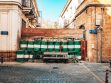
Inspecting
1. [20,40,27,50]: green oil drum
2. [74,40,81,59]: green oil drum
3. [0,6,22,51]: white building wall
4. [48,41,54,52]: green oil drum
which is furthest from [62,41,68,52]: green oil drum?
[0,6,22,51]: white building wall

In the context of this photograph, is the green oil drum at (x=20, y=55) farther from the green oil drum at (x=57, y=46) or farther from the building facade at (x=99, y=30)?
the building facade at (x=99, y=30)

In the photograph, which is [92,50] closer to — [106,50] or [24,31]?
[106,50]

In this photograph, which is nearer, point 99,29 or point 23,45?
point 99,29

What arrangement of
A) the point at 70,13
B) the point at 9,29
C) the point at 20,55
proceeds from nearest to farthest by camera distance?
the point at 20,55 < the point at 9,29 < the point at 70,13

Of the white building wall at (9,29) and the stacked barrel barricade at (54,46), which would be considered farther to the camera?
the stacked barrel barricade at (54,46)

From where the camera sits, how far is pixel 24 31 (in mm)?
29422

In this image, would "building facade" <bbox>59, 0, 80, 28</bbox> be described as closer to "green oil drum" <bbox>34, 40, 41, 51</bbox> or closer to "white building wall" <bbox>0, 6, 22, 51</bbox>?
"green oil drum" <bbox>34, 40, 41, 51</bbox>

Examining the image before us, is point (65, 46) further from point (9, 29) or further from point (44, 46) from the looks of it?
point (9, 29)

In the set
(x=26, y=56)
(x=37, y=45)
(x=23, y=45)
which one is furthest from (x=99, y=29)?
(x=23, y=45)

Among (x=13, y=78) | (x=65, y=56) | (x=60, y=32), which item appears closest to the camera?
(x=13, y=78)

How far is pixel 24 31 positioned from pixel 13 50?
291cm

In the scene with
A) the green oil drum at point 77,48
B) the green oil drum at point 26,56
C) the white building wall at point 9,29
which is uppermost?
the white building wall at point 9,29

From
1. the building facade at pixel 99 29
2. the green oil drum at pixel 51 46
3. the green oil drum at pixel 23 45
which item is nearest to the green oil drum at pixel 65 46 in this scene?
the green oil drum at pixel 51 46

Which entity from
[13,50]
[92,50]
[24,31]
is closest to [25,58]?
[13,50]
